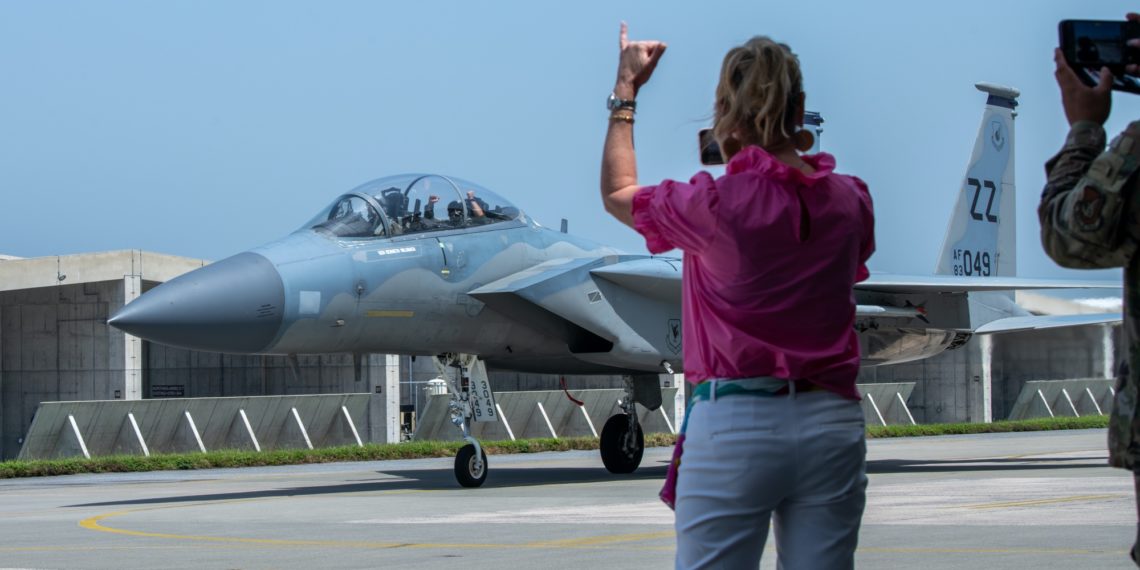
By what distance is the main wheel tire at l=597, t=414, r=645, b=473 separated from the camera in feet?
55.5

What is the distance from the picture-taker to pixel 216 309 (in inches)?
486

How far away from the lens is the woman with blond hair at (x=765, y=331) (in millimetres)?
2977

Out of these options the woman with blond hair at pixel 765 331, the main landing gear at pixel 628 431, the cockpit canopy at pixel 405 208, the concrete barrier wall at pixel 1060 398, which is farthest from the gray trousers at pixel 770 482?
the concrete barrier wall at pixel 1060 398

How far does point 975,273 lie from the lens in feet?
69.6

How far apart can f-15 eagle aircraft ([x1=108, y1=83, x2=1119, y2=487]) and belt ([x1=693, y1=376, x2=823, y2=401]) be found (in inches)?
391

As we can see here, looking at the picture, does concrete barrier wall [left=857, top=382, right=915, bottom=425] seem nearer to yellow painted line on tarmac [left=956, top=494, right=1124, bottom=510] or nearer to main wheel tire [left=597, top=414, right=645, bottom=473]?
main wheel tire [left=597, top=414, right=645, bottom=473]

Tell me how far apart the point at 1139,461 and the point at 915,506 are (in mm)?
7505

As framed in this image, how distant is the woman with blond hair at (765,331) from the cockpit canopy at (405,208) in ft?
35.3

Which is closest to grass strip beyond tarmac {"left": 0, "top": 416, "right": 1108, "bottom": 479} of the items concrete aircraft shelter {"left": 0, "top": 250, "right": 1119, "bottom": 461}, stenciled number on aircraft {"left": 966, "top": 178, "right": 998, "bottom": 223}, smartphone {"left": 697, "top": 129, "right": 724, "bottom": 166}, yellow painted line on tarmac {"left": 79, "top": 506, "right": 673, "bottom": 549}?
concrete aircraft shelter {"left": 0, "top": 250, "right": 1119, "bottom": 461}

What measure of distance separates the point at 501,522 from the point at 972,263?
13.6 m

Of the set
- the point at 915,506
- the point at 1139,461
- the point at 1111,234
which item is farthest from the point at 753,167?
the point at 915,506

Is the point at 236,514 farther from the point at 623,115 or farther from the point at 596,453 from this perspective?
the point at 596,453

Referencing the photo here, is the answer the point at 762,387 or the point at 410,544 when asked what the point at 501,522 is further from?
the point at 762,387

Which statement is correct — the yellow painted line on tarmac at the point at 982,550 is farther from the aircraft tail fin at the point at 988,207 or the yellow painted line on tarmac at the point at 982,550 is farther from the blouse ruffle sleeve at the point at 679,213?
the aircraft tail fin at the point at 988,207
